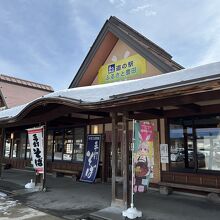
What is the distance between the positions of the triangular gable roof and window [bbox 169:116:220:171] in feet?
Answer: 8.00

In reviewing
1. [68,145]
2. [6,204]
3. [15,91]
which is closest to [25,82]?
[15,91]

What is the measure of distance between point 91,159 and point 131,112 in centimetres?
384

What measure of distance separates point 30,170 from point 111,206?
9421mm

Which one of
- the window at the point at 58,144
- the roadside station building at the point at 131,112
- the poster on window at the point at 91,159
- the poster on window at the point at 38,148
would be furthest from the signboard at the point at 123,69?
the poster on window at the point at 38,148

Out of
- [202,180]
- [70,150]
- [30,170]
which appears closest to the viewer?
[202,180]

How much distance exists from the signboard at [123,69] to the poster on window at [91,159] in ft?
9.03

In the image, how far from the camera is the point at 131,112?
7.01 meters

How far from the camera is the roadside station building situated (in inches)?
200

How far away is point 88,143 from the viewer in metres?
10.4

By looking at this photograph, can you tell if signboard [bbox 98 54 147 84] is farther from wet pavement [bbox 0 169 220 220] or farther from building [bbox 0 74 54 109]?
building [bbox 0 74 54 109]

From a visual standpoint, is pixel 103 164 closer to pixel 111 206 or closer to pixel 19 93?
pixel 111 206

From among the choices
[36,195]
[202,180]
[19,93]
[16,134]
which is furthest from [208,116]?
[19,93]

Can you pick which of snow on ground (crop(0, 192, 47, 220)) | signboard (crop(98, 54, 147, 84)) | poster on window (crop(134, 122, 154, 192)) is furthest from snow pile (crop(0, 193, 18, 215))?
signboard (crop(98, 54, 147, 84))

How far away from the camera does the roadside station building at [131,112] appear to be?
5.09 m
